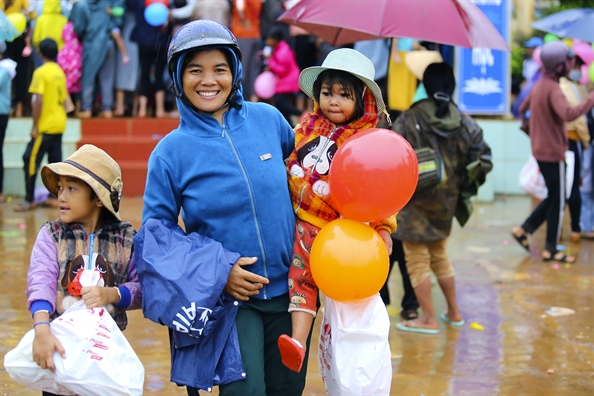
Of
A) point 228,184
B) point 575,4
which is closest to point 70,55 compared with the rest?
point 228,184

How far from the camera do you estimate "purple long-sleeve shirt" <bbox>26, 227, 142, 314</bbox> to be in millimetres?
3039

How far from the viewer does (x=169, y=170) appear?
3068 millimetres

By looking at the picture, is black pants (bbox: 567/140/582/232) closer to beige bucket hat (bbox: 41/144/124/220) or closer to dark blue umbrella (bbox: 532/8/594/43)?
dark blue umbrella (bbox: 532/8/594/43)

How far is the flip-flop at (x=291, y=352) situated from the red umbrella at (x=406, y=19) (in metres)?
2.86

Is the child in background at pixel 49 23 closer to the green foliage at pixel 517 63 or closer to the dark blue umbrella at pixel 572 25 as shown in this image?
the dark blue umbrella at pixel 572 25

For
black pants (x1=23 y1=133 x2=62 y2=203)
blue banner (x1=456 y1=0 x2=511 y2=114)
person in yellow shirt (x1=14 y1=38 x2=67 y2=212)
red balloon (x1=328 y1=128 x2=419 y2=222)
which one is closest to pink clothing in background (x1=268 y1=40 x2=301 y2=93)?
blue banner (x1=456 y1=0 x2=511 y2=114)

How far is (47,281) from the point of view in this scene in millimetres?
3092

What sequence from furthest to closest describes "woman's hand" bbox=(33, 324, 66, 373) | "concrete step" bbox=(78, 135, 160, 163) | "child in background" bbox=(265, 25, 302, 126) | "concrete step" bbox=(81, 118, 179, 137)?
"concrete step" bbox=(81, 118, 179, 137), "concrete step" bbox=(78, 135, 160, 163), "child in background" bbox=(265, 25, 302, 126), "woman's hand" bbox=(33, 324, 66, 373)

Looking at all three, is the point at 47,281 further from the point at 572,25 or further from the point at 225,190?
the point at 572,25

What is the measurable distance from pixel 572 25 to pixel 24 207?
21.9 ft

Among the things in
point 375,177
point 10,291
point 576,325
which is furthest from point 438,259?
point 10,291

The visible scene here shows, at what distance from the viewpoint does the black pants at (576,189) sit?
8711 mm

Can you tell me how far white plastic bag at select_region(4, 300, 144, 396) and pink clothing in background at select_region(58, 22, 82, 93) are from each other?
8.54 m

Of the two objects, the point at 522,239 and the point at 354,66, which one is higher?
the point at 354,66
